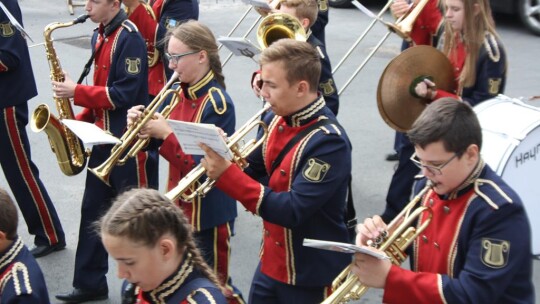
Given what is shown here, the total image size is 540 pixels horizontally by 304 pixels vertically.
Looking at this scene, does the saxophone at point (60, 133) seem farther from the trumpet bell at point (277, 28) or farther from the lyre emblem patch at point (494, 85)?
the lyre emblem patch at point (494, 85)

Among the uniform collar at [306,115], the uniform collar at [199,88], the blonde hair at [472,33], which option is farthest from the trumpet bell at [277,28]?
the uniform collar at [306,115]

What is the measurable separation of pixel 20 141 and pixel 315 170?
274cm

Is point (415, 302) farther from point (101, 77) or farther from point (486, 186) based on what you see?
point (101, 77)

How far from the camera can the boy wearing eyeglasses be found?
8.69 ft

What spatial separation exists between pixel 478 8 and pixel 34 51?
760 centimetres

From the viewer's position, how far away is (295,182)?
3395 millimetres

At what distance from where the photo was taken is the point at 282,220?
3361 mm

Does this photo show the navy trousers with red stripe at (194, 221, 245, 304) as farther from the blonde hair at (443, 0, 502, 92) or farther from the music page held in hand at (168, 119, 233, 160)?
the blonde hair at (443, 0, 502, 92)

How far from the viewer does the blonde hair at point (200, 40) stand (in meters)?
4.21

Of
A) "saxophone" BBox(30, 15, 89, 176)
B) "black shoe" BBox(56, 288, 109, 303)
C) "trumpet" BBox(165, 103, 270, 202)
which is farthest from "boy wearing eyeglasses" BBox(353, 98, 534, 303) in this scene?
"saxophone" BBox(30, 15, 89, 176)

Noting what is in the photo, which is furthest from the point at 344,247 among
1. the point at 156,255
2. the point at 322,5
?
the point at 322,5

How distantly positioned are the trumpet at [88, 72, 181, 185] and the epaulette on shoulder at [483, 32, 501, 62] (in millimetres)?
1689

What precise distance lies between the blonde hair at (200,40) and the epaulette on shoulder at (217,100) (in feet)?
0.51

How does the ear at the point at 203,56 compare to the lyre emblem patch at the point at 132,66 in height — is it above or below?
above
